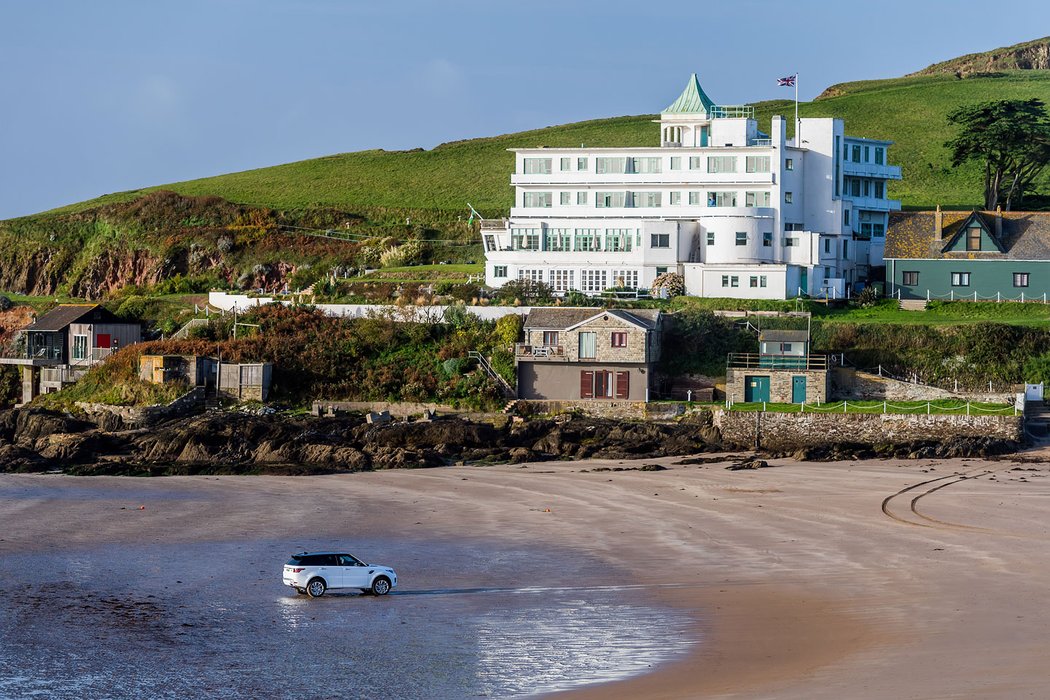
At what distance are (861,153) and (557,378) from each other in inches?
1104

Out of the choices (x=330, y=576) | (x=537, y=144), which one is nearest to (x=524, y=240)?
(x=330, y=576)

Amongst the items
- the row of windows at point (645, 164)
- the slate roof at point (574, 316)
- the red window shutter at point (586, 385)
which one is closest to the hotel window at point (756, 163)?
the row of windows at point (645, 164)

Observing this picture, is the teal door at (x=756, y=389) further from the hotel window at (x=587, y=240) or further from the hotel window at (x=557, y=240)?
the hotel window at (x=557, y=240)

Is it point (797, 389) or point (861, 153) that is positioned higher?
point (861, 153)

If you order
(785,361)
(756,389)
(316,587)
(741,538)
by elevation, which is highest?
(785,361)

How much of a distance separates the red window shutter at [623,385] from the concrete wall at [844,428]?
5.23m

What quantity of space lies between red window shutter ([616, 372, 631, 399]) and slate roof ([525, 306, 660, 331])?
222cm

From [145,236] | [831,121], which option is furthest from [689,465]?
[145,236]

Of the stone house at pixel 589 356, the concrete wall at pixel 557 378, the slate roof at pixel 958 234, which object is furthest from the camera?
the slate roof at pixel 958 234

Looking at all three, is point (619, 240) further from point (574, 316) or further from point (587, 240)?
point (574, 316)

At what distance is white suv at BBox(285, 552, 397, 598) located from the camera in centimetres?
3014

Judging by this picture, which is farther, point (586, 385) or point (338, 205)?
point (338, 205)

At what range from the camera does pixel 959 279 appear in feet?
230

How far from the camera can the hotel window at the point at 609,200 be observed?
7512 cm
